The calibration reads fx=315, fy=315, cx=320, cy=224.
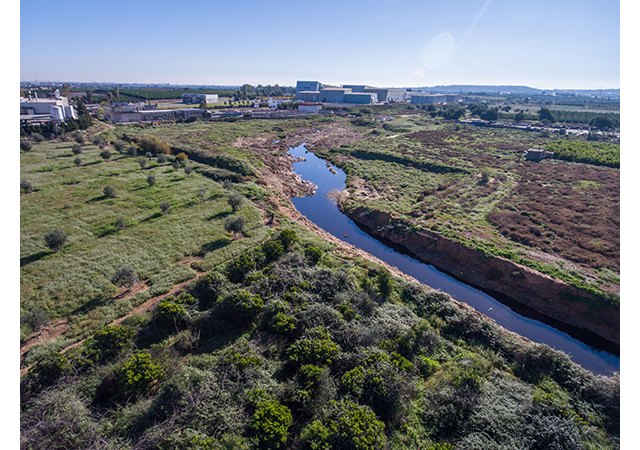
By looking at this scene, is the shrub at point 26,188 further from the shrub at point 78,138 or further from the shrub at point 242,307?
the shrub at point 242,307

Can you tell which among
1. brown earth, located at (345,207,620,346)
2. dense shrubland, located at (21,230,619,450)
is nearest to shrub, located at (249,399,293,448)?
dense shrubland, located at (21,230,619,450)

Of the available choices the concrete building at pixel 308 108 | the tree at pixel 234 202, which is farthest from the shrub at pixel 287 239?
the concrete building at pixel 308 108

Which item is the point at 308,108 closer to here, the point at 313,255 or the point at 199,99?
the point at 199,99

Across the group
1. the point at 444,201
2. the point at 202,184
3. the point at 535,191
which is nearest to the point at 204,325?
the point at 202,184

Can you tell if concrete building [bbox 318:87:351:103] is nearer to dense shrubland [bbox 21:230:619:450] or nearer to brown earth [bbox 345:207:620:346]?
brown earth [bbox 345:207:620:346]

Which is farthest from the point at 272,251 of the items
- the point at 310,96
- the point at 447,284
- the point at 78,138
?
the point at 310,96
